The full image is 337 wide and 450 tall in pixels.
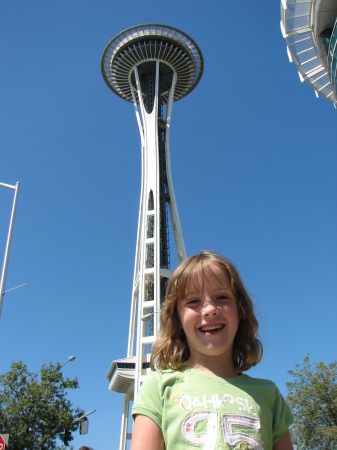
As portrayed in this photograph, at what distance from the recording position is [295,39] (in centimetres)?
2438

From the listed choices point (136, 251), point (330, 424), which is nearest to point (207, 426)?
point (330, 424)

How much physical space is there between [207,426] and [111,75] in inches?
2538

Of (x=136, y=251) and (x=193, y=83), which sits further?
(x=193, y=83)

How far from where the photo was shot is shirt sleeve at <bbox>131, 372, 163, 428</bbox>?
2282 millimetres

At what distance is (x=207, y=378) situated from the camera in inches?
95.3

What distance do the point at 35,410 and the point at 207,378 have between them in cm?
3748

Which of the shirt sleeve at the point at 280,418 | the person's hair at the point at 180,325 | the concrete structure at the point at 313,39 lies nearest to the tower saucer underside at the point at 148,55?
the concrete structure at the point at 313,39

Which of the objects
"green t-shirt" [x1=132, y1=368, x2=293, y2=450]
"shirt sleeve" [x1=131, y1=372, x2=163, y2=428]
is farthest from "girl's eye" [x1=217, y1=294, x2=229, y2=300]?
"shirt sleeve" [x1=131, y1=372, x2=163, y2=428]

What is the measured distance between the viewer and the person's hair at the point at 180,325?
104 inches

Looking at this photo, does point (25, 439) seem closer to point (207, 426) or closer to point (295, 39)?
point (295, 39)

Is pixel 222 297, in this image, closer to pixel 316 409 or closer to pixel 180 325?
pixel 180 325

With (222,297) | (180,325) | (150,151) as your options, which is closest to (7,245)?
(180,325)

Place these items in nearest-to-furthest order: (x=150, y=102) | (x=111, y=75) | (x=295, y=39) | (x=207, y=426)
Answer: (x=207, y=426) < (x=295, y=39) < (x=150, y=102) < (x=111, y=75)

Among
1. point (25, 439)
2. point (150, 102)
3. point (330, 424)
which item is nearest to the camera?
point (25, 439)
